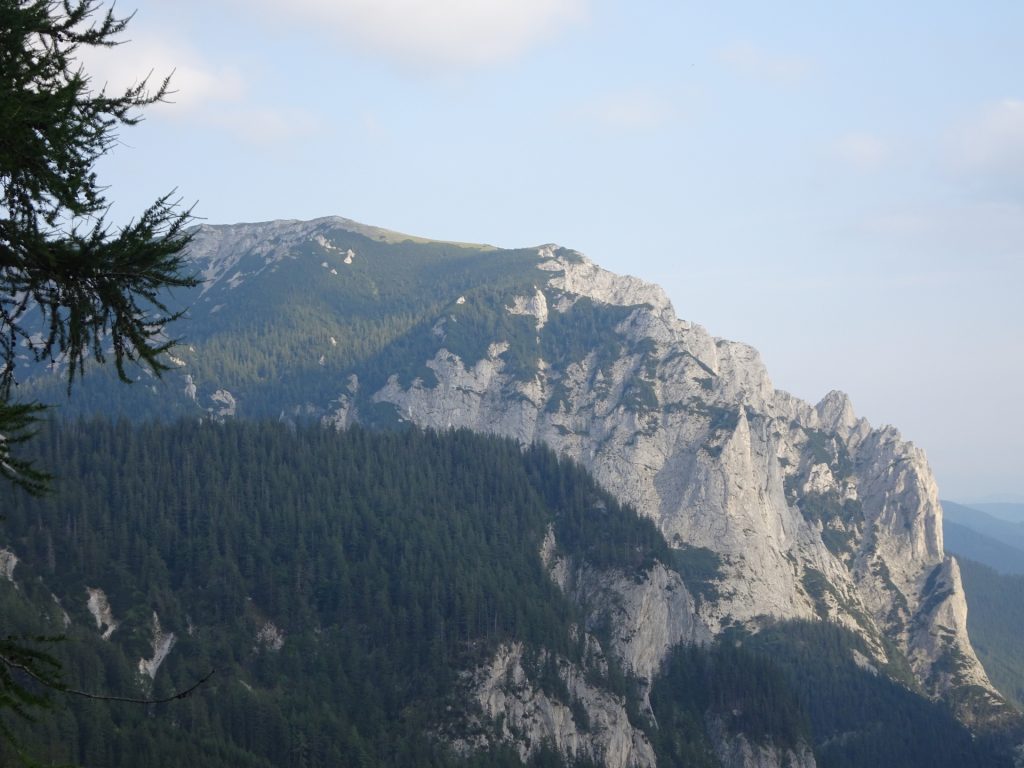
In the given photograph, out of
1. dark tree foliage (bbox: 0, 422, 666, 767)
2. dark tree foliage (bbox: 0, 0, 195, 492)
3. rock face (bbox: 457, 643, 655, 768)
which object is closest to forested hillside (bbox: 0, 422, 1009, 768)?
dark tree foliage (bbox: 0, 422, 666, 767)

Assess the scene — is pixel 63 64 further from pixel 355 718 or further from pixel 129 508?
pixel 129 508

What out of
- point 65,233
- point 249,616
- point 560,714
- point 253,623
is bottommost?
point 560,714

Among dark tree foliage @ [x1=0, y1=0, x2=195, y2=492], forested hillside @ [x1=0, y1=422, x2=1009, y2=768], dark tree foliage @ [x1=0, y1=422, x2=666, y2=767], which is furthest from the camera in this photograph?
forested hillside @ [x1=0, y1=422, x2=1009, y2=768]

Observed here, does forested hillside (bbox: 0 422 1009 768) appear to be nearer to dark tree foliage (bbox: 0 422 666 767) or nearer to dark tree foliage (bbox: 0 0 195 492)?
dark tree foliage (bbox: 0 422 666 767)

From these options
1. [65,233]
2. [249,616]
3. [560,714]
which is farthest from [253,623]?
[65,233]

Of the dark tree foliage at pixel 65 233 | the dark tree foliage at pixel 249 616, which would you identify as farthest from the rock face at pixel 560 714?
the dark tree foliage at pixel 65 233

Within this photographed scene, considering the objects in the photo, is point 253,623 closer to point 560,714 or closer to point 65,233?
point 560,714

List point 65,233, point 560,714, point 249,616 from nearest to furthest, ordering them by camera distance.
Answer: point 65,233 → point 249,616 → point 560,714

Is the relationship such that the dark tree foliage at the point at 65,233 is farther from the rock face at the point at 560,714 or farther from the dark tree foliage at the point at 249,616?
the rock face at the point at 560,714

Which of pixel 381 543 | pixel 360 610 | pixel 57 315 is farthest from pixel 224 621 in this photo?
pixel 57 315

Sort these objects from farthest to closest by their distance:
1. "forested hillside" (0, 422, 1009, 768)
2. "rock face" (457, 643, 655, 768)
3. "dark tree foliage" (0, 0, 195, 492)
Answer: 1. "rock face" (457, 643, 655, 768)
2. "forested hillside" (0, 422, 1009, 768)
3. "dark tree foliage" (0, 0, 195, 492)

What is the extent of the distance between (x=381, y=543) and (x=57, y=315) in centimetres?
18180

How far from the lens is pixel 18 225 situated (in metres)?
18.6

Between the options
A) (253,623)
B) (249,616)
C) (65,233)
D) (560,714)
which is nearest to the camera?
(65,233)
